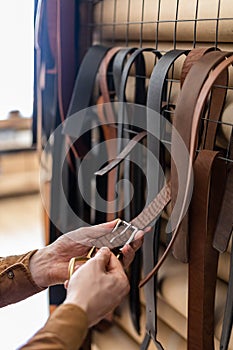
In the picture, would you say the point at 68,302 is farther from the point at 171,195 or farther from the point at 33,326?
the point at 33,326

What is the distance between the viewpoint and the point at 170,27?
1188mm

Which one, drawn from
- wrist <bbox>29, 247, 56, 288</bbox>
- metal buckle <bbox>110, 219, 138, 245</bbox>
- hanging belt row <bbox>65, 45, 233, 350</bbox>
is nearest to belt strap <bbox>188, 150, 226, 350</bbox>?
hanging belt row <bbox>65, 45, 233, 350</bbox>

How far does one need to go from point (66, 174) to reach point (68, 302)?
2.64ft

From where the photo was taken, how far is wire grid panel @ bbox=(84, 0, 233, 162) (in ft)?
3.34

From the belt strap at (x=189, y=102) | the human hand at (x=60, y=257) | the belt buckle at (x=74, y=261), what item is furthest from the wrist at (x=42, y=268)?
the belt strap at (x=189, y=102)

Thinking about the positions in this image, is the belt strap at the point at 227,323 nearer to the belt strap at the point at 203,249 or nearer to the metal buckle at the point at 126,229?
the belt strap at the point at 203,249

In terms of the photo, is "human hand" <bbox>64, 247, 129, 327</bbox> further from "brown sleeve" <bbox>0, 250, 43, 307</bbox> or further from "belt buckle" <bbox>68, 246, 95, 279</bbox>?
"brown sleeve" <bbox>0, 250, 43, 307</bbox>

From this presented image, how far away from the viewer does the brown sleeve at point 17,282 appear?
1.05m

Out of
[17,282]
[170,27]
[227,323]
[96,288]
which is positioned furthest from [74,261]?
[170,27]

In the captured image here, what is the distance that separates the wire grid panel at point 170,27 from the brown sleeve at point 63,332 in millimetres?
440

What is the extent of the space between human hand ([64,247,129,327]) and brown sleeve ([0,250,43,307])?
27cm

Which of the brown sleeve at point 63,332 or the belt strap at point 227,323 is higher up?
the brown sleeve at point 63,332

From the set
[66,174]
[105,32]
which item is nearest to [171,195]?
[66,174]

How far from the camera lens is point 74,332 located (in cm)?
72
